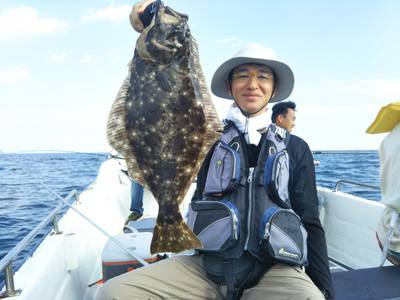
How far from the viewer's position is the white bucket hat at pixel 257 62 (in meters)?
2.55

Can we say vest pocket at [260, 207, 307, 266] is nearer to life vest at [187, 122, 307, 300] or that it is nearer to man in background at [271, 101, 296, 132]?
life vest at [187, 122, 307, 300]

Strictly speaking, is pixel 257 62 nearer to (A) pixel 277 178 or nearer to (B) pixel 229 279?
(A) pixel 277 178

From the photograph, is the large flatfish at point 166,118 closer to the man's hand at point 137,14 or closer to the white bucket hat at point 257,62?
the man's hand at point 137,14

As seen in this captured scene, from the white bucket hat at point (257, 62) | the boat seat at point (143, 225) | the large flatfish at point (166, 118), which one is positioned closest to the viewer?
the large flatfish at point (166, 118)

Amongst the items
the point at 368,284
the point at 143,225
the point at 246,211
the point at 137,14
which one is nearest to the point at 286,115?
the point at 143,225

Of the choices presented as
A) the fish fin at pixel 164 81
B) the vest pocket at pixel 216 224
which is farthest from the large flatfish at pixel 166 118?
the vest pocket at pixel 216 224

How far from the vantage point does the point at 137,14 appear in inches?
76.2

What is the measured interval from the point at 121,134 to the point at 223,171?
90cm

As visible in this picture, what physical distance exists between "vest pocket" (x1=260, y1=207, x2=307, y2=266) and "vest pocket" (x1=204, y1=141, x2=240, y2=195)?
1.04 feet

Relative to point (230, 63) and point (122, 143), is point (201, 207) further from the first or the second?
point (230, 63)

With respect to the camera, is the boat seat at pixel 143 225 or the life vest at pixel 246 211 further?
the boat seat at pixel 143 225

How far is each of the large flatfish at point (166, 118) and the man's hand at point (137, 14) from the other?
4.3 inches

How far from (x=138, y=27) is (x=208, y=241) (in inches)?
56.1

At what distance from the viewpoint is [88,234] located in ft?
15.1
